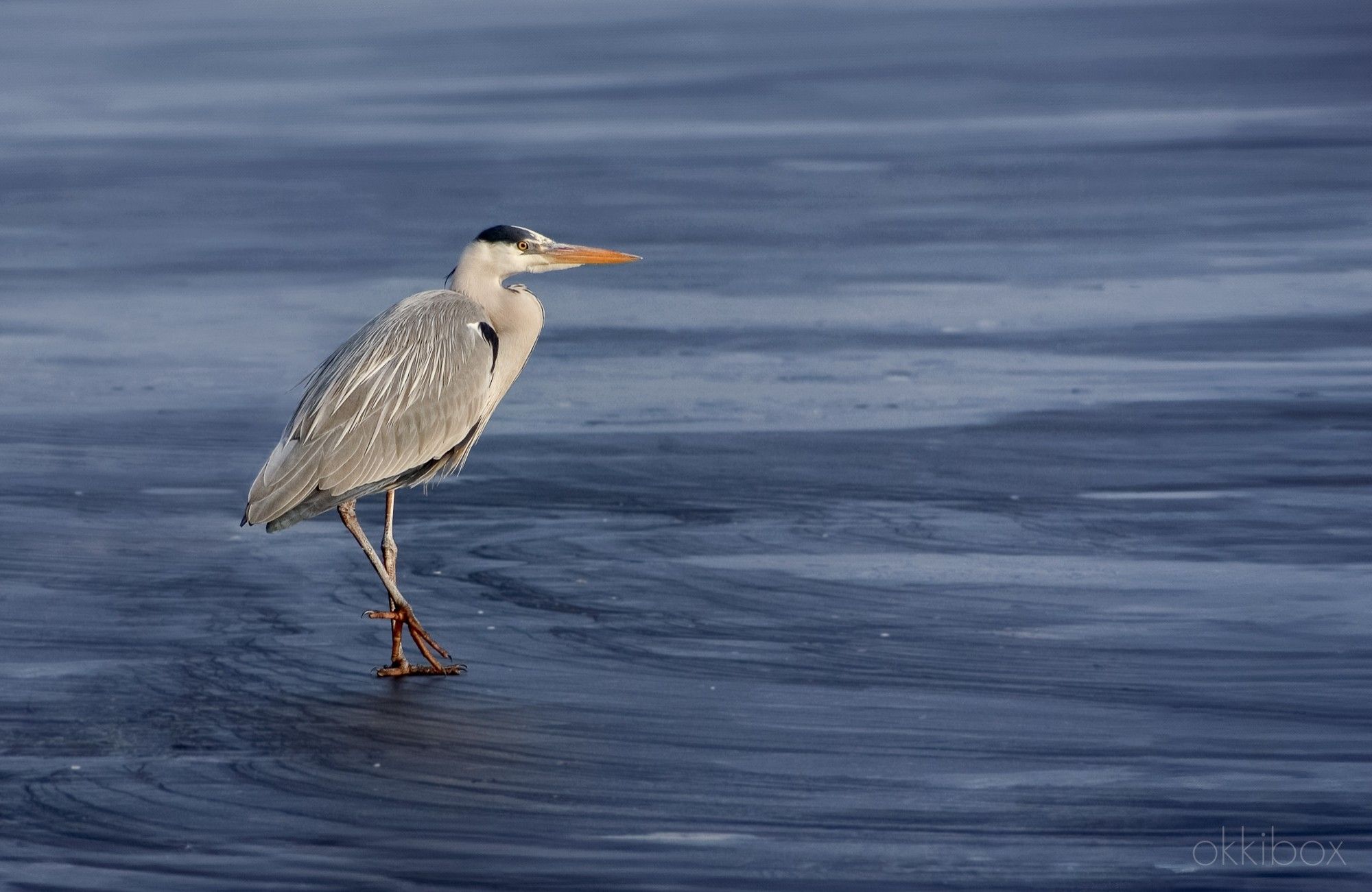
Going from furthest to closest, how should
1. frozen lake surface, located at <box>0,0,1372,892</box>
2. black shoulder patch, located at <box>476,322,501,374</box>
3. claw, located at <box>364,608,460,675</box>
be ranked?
1. black shoulder patch, located at <box>476,322,501,374</box>
2. claw, located at <box>364,608,460,675</box>
3. frozen lake surface, located at <box>0,0,1372,892</box>

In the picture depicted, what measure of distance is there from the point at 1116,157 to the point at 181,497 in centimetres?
1138

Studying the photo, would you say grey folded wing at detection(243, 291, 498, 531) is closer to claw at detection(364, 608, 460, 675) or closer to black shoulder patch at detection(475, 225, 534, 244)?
black shoulder patch at detection(475, 225, 534, 244)

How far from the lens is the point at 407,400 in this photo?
7.94 m

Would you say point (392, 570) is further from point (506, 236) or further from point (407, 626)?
point (506, 236)

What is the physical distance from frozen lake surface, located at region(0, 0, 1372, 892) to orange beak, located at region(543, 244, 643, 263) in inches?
44.0

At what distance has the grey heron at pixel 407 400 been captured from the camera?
25.1ft

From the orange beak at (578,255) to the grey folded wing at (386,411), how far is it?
1.13 feet

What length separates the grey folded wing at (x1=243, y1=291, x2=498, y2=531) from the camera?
25.2 ft

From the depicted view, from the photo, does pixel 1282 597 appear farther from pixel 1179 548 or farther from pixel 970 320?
pixel 970 320

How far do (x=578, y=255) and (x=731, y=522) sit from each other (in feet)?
4.59

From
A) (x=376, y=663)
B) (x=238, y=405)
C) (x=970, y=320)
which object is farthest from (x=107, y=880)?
(x=970, y=320)

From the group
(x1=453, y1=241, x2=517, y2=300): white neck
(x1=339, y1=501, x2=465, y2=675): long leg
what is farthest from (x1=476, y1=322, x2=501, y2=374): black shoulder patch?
(x1=339, y1=501, x2=465, y2=675): long leg

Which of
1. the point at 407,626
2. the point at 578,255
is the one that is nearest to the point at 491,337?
the point at 578,255

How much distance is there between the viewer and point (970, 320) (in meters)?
13.4
